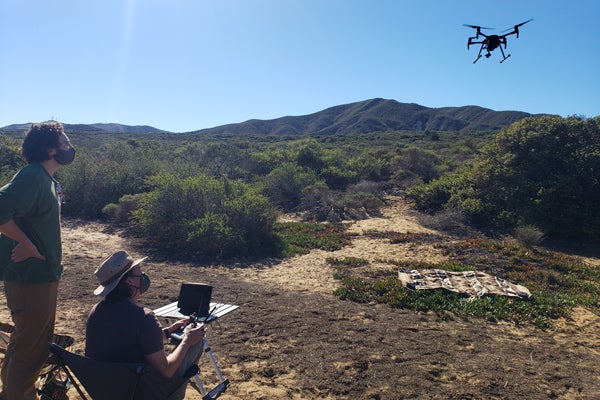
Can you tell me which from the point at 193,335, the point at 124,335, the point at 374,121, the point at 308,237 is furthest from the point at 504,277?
the point at 374,121

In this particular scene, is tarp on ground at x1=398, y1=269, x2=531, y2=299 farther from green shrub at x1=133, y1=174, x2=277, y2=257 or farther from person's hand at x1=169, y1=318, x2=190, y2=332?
person's hand at x1=169, y1=318, x2=190, y2=332

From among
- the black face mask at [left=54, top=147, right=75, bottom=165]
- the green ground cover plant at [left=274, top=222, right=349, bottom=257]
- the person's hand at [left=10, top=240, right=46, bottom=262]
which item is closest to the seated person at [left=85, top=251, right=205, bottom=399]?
the person's hand at [left=10, top=240, right=46, bottom=262]

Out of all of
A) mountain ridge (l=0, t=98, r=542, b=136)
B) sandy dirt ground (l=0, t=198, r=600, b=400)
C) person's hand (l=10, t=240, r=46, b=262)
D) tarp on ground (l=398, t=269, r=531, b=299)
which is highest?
mountain ridge (l=0, t=98, r=542, b=136)

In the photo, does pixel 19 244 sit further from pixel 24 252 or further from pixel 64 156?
pixel 64 156

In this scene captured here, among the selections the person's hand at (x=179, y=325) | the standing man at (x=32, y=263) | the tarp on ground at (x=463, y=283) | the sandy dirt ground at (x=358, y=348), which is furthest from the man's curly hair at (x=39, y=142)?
the tarp on ground at (x=463, y=283)

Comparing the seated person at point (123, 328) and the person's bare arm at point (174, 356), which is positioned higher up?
the seated person at point (123, 328)

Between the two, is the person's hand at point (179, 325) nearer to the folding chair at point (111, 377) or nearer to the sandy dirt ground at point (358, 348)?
the folding chair at point (111, 377)

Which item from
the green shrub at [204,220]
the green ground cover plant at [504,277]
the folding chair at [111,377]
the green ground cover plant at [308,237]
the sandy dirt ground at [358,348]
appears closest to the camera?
the folding chair at [111,377]

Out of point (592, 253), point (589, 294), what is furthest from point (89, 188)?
point (592, 253)
